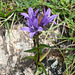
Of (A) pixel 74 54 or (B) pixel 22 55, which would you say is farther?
(A) pixel 74 54

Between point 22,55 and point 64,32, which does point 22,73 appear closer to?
point 22,55

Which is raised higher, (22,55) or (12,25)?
(12,25)

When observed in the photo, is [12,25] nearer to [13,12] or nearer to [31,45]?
[13,12]

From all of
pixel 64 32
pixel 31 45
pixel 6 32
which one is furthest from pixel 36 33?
pixel 64 32

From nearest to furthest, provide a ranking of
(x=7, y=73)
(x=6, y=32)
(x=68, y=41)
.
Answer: (x=7, y=73) → (x=6, y=32) → (x=68, y=41)

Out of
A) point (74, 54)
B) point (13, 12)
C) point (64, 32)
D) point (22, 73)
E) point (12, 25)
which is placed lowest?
point (22, 73)

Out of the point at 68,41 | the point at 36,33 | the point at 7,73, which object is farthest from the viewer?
the point at 68,41
